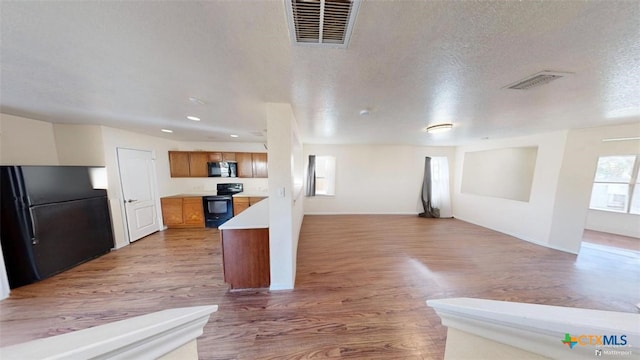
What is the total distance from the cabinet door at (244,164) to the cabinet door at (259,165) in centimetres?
11

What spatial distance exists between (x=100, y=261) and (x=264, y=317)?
315 centimetres

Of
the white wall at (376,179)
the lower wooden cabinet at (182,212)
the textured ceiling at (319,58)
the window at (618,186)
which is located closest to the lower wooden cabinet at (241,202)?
the lower wooden cabinet at (182,212)

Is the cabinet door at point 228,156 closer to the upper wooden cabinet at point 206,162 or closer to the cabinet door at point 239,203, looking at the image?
the upper wooden cabinet at point 206,162

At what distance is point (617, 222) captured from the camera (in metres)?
4.57

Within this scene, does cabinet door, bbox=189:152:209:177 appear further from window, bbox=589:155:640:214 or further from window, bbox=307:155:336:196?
window, bbox=589:155:640:214

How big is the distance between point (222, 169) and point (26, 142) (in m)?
2.88

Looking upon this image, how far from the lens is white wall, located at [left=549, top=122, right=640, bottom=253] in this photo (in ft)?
10.1

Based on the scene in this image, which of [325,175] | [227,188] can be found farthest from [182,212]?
[325,175]

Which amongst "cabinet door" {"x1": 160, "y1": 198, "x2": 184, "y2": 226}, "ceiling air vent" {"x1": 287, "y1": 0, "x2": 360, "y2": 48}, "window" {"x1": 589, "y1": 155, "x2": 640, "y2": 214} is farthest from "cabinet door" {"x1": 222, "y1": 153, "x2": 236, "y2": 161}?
"window" {"x1": 589, "y1": 155, "x2": 640, "y2": 214}

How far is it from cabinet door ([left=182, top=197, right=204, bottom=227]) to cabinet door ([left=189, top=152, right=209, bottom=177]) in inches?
28.5

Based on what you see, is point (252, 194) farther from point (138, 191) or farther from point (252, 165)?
point (138, 191)

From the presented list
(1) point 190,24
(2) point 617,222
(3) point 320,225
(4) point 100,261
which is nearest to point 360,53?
(1) point 190,24

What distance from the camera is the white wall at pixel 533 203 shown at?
12.0ft

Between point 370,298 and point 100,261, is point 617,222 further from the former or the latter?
point 100,261
